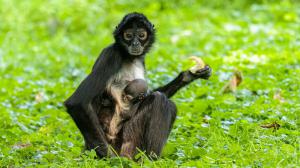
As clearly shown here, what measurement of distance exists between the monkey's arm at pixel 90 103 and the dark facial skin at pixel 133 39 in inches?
11.7

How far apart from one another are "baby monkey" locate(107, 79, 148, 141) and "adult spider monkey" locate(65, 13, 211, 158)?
4 centimetres

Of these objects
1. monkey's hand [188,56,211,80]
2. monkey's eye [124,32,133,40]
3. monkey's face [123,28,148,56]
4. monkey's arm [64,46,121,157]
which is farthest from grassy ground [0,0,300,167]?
monkey's eye [124,32,133,40]

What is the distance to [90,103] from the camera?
686 cm

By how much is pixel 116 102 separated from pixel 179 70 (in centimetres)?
478

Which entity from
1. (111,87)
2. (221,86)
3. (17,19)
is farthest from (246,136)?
(17,19)

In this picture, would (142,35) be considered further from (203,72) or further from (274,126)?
(274,126)

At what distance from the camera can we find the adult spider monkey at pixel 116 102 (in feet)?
22.5

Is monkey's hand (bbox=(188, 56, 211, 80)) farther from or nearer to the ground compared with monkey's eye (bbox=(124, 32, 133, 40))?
nearer to the ground

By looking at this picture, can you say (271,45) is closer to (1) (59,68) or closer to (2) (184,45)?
(2) (184,45)

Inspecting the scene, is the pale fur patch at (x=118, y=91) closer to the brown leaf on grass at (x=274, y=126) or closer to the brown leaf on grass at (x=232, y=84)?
the brown leaf on grass at (x=274, y=126)

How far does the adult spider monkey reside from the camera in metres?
6.84

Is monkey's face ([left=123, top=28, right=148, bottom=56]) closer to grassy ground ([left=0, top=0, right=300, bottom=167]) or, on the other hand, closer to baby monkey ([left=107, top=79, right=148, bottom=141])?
baby monkey ([left=107, top=79, right=148, bottom=141])

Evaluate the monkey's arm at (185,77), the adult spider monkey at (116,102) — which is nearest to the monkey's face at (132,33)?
the adult spider monkey at (116,102)

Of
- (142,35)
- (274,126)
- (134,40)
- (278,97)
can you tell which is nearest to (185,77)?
(142,35)
